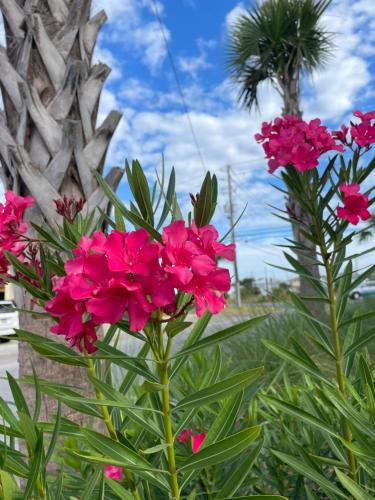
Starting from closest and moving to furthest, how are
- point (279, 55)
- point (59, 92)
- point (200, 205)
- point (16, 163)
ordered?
point (200, 205) < point (16, 163) < point (59, 92) < point (279, 55)

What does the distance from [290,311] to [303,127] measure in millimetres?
4226

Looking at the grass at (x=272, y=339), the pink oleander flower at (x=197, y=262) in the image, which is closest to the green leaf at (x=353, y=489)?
the pink oleander flower at (x=197, y=262)

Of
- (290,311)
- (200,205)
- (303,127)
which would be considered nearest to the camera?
(200,205)

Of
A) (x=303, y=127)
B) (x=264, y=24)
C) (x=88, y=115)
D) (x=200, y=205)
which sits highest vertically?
(x=264, y=24)

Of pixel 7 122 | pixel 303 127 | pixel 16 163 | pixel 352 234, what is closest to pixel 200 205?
pixel 352 234

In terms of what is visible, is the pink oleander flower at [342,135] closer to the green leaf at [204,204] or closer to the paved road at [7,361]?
the green leaf at [204,204]

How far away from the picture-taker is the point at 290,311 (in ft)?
17.1

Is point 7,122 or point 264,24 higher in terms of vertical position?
point 264,24

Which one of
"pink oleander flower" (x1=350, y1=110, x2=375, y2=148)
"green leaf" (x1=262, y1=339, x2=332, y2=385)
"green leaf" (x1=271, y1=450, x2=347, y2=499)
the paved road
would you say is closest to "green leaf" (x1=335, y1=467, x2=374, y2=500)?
"green leaf" (x1=271, y1=450, x2=347, y2=499)

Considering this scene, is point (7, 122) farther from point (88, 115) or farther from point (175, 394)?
point (175, 394)

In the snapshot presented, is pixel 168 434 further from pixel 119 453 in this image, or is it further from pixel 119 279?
pixel 119 279

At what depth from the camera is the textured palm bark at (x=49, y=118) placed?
1734 millimetres

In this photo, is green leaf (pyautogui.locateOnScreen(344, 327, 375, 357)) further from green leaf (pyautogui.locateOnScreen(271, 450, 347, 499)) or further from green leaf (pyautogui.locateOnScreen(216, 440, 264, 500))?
green leaf (pyautogui.locateOnScreen(216, 440, 264, 500))

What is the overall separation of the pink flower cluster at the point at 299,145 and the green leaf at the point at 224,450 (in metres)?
0.71
